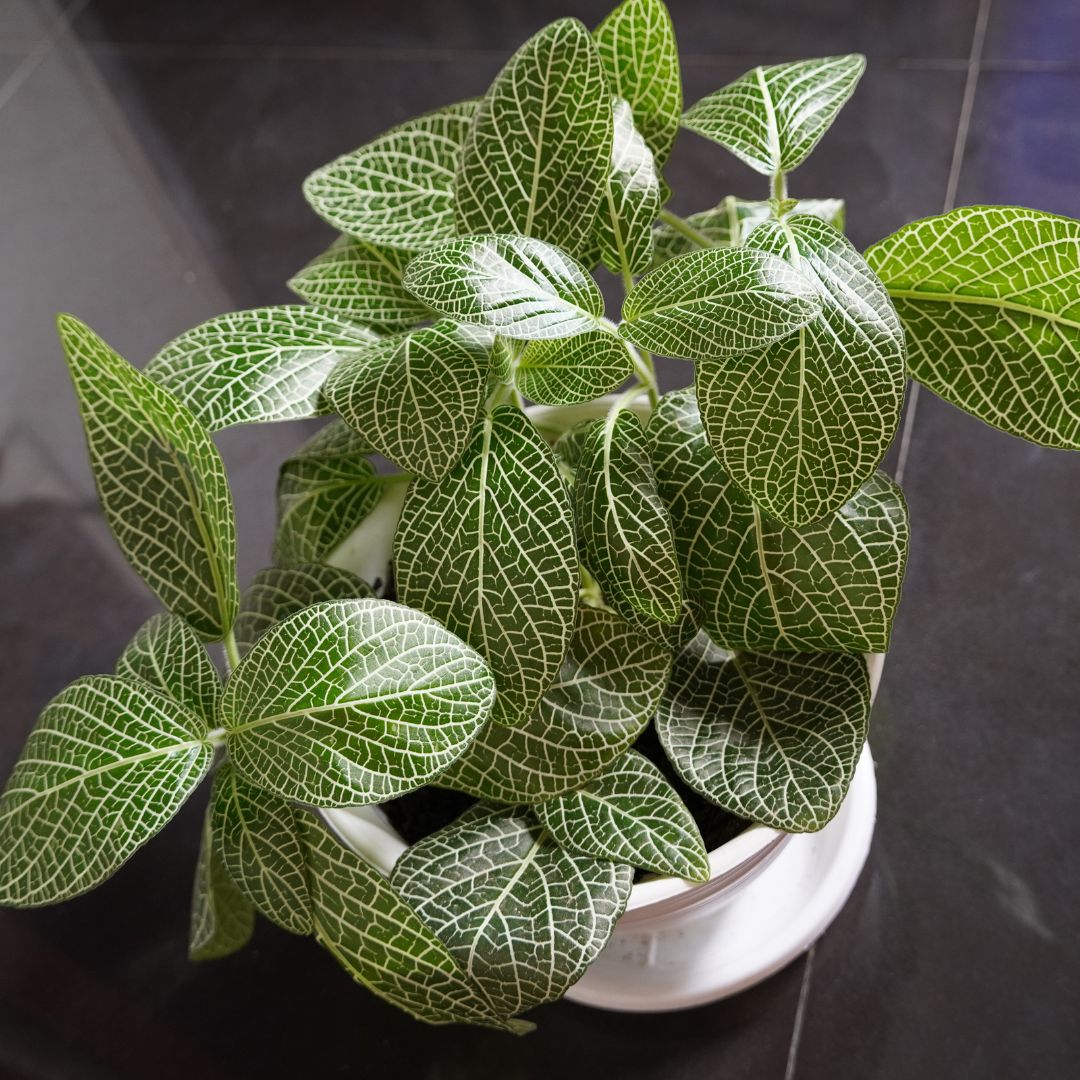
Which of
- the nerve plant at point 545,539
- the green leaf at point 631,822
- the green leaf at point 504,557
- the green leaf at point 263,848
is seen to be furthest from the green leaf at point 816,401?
the green leaf at point 263,848

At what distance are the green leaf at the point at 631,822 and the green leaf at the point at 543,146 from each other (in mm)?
348

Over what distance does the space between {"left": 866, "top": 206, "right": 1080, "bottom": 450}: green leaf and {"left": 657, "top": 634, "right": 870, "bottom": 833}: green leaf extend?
19cm

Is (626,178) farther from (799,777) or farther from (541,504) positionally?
(799,777)

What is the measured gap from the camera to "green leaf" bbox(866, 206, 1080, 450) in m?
0.66

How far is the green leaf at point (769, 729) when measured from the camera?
0.71 meters

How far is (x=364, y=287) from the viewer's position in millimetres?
849

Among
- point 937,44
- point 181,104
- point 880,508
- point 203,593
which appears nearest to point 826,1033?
point 880,508

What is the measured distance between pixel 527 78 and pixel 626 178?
3.9 inches

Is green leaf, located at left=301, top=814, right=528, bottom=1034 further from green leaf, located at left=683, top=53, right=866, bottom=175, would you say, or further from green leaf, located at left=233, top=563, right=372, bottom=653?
green leaf, located at left=683, top=53, right=866, bottom=175

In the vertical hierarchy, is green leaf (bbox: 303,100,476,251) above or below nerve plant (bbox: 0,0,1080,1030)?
above

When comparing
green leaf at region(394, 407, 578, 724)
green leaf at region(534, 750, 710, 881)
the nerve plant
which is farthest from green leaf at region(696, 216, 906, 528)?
green leaf at region(534, 750, 710, 881)

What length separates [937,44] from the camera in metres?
1.68

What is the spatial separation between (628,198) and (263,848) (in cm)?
47

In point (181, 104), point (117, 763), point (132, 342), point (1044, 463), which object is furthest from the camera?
point (181, 104)
